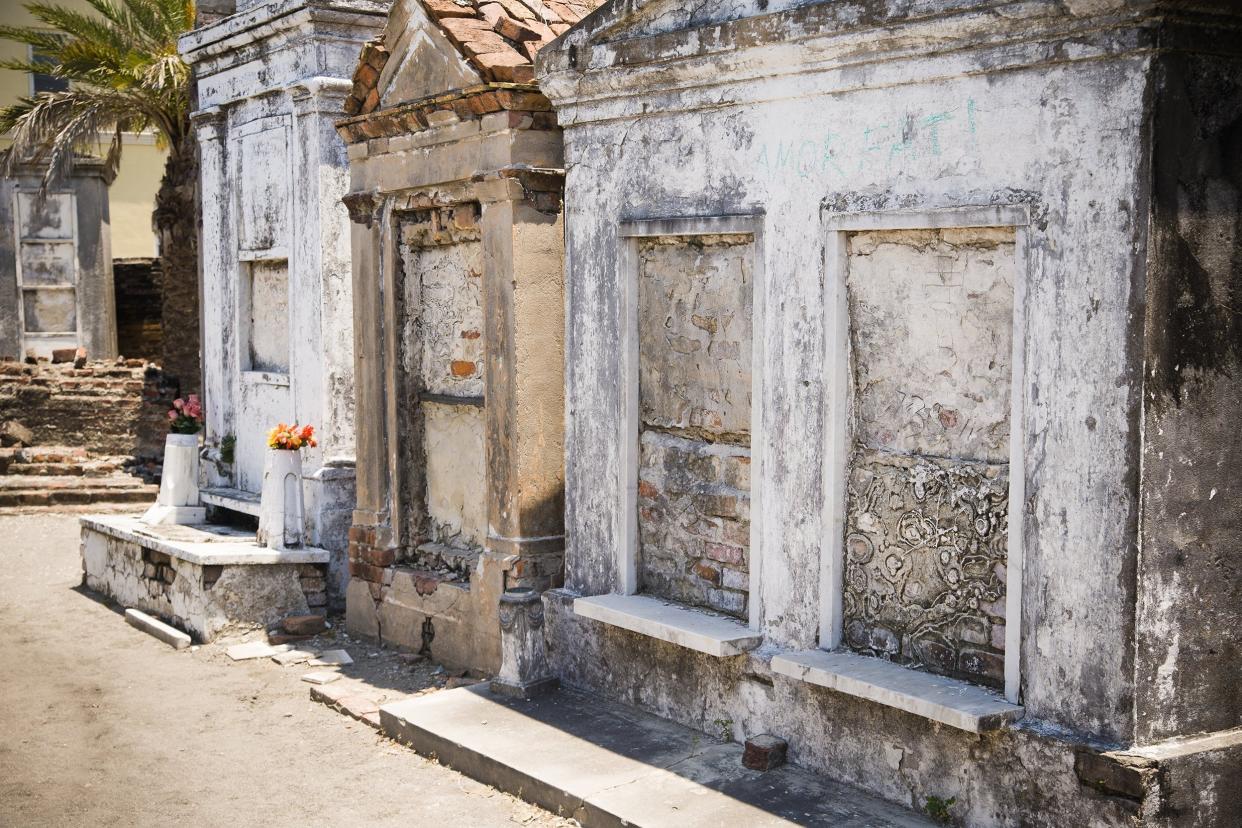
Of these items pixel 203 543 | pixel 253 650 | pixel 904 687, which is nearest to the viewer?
pixel 904 687

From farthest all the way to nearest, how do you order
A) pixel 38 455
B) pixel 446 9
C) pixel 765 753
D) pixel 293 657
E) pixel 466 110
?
pixel 38 455 < pixel 293 657 < pixel 446 9 < pixel 466 110 < pixel 765 753

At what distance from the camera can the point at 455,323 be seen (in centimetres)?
779

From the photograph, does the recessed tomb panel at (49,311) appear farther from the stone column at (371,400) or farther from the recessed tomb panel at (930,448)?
the recessed tomb panel at (930,448)

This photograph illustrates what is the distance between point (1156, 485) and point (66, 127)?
12.2m

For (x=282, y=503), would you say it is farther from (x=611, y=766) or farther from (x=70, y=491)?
(x=70, y=491)

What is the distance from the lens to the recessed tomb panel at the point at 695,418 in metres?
5.99

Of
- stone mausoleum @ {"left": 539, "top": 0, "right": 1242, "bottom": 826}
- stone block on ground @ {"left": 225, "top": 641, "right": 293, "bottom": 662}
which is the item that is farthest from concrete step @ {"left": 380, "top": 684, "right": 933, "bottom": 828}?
stone block on ground @ {"left": 225, "top": 641, "right": 293, "bottom": 662}

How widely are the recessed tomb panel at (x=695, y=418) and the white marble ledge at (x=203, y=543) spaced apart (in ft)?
10.5

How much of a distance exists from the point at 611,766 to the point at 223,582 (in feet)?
13.0

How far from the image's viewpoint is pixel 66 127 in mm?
13586

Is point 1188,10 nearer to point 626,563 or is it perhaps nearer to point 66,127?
point 626,563

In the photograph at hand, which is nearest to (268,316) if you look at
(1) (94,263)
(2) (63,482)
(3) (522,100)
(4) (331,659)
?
(4) (331,659)

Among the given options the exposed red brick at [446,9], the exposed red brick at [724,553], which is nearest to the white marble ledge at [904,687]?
the exposed red brick at [724,553]

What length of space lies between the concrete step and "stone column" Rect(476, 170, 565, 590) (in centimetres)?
84
